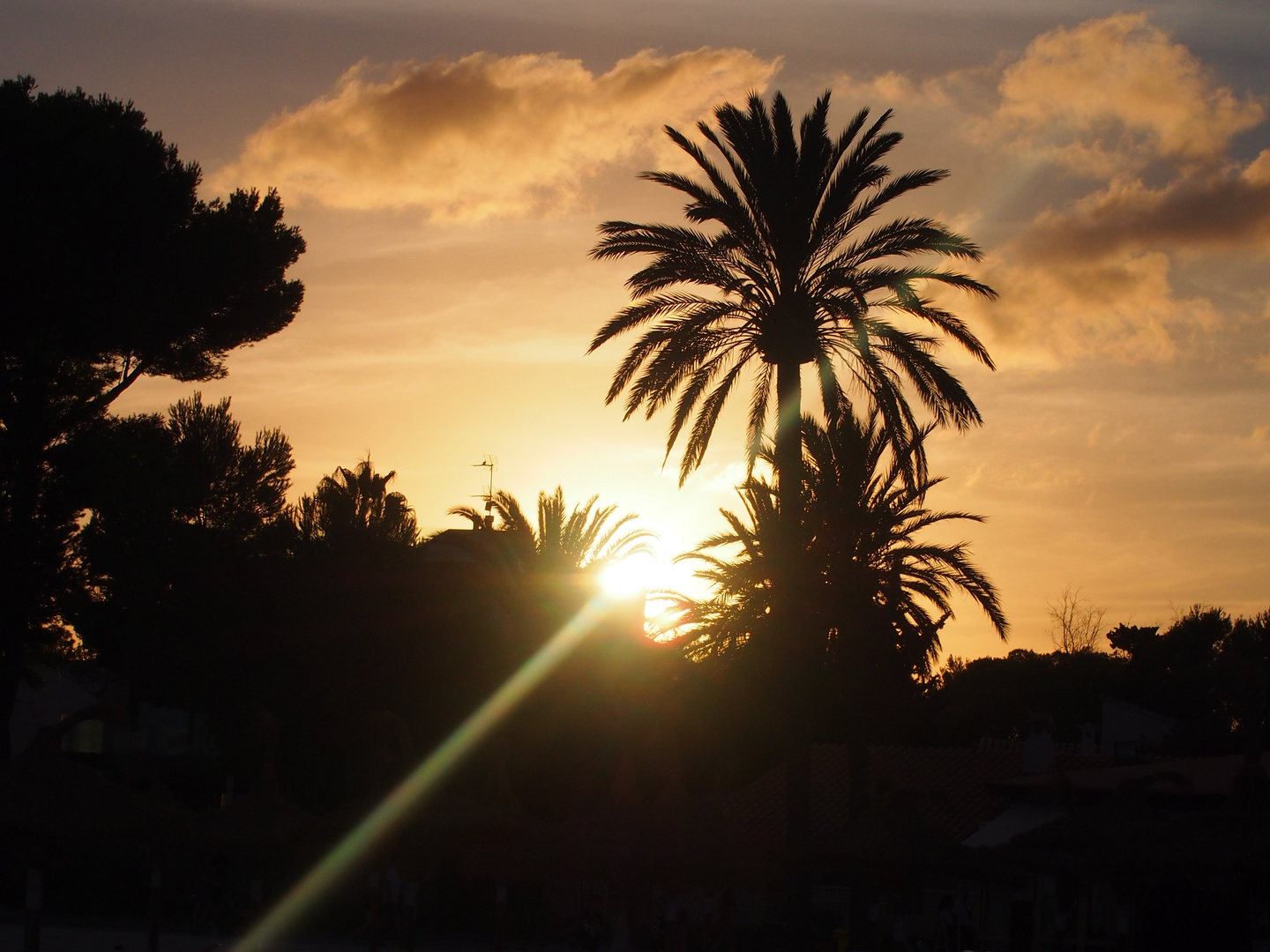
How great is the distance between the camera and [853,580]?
93.4 feet

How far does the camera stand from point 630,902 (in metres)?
22.2

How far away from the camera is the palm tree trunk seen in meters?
25.9

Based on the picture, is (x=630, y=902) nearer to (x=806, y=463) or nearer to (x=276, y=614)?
(x=806, y=463)

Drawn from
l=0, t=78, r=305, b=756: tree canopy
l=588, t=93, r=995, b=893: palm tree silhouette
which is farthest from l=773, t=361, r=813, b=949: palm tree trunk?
l=0, t=78, r=305, b=756: tree canopy

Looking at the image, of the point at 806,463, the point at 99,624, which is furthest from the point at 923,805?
the point at 99,624

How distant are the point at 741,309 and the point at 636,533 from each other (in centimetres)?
1873

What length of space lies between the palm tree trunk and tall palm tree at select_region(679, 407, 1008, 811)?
0.52 meters

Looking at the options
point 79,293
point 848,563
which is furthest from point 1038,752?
point 79,293

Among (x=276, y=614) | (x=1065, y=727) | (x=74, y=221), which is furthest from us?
(x=1065, y=727)

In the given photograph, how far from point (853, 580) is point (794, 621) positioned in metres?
1.79

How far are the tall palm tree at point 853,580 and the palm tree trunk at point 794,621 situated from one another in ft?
1.69

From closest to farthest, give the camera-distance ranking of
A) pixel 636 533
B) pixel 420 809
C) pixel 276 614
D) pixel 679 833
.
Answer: pixel 679 833 → pixel 420 809 → pixel 276 614 → pixel 636 533

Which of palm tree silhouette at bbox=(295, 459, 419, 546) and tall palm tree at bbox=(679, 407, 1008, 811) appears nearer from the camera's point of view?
tall palm tree at bbox=(679, 407, 1008, 811)

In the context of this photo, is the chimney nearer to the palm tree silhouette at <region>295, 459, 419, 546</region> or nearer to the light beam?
the light beam
